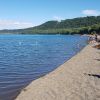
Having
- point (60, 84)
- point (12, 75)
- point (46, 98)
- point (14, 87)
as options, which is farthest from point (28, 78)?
point (46, 98)

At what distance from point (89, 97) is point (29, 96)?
135 inches

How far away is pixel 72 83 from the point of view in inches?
767

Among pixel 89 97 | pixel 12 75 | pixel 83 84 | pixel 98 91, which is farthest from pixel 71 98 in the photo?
pixel 12 75

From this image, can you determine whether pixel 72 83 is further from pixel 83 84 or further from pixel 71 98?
pixel 71 98

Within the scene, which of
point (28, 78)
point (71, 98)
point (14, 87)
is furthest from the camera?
point (28, 78)

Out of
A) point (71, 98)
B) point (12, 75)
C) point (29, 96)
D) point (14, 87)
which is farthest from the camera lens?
point (12, 75)

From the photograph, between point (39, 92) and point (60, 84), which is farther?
point (60, 84)

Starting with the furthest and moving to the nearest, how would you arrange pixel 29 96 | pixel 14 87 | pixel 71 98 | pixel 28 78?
pixel 28 78 → pixel 14 87 → pixel 29 96 → pixel 71 98

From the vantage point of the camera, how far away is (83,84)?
62.1ft

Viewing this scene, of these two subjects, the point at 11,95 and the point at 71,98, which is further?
the point at 11,95

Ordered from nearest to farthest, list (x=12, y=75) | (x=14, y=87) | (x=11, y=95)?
(x=11, y=95), (x=14, y=87), (x=12, y=75)

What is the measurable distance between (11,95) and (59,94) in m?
3.61

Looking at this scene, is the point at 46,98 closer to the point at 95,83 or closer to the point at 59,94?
the point at 59,94

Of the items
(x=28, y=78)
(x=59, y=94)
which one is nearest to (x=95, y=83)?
(x=59, y=94)
